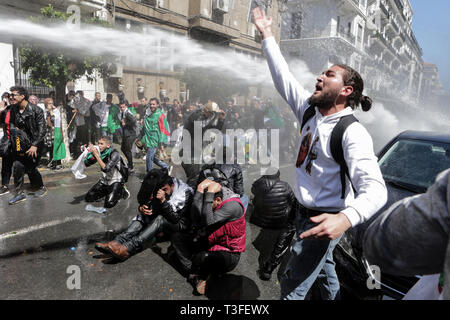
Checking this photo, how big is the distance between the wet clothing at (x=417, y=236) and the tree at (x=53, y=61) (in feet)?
26.6

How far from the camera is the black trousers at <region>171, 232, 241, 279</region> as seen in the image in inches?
123

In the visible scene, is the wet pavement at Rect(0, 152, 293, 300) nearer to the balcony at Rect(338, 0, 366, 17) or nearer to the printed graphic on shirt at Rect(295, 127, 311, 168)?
the printed graphic on shirt at Rect(295, 127, 311, 168)

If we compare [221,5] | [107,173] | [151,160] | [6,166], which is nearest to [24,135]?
[6,166]

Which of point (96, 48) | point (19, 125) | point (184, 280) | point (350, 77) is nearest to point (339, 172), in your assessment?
point (350, 77)

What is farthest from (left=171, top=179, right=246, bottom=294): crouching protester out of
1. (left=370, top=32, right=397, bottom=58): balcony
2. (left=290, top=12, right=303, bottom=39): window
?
(left=370, top=32, right=397, bottom=58): balcony

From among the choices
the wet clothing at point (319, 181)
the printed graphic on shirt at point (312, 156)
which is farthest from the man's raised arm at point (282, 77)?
the printed graphic on shirt at point (312, 156)

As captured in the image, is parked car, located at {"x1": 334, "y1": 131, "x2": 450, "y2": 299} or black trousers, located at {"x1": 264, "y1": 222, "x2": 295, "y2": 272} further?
black trousers, located at {"x1": 264, "y1": 222, "x2": 295, "y2": 272}

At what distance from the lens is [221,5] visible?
1938 centimetres

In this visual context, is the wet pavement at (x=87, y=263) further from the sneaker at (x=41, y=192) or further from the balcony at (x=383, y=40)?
the balcony at (x=383, y=40)

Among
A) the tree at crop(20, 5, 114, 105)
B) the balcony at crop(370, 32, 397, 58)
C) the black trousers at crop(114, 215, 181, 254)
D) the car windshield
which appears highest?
the balcony at crop(370, 32, 397, 58)

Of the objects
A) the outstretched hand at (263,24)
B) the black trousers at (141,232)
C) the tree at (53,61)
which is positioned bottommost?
the black trousers at (141,232)

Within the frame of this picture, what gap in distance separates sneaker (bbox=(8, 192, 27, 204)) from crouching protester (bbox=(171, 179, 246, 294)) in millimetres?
3379

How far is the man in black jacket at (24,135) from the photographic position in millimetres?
5332
